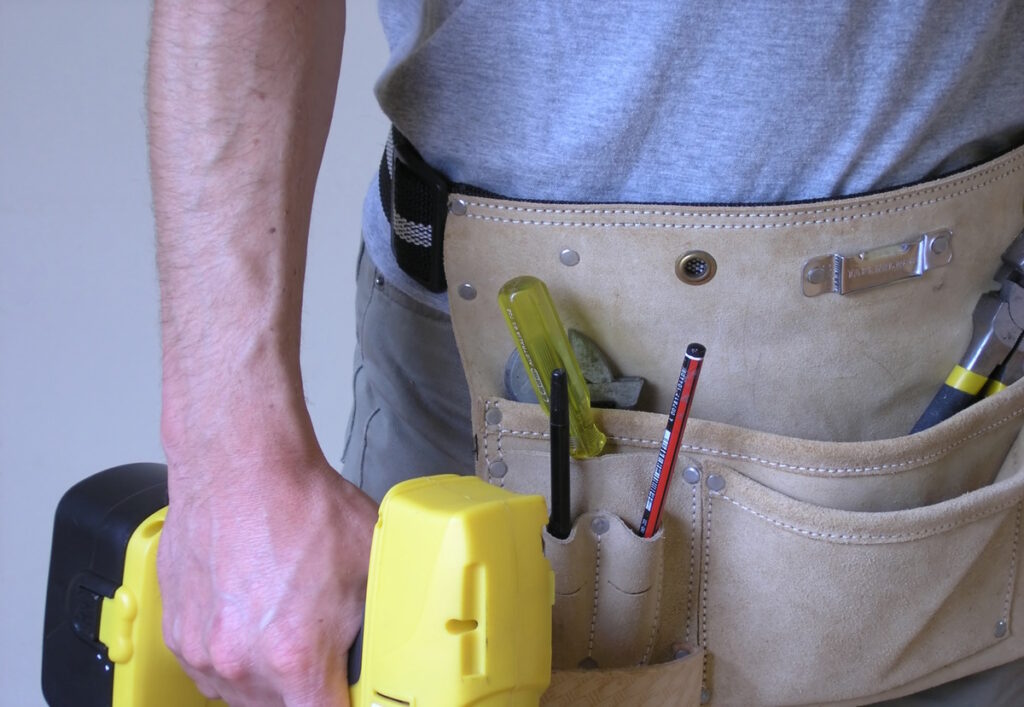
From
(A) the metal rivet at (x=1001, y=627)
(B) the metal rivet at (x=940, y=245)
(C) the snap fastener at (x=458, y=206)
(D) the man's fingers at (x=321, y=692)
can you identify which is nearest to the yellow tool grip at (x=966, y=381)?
(B) the metal rivet at (x=940, y=245)

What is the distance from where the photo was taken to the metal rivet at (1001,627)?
0.91 metres

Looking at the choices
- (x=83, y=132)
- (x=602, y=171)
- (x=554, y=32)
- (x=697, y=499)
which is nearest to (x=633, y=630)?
(x=697, y=499)

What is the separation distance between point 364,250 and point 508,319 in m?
0.39

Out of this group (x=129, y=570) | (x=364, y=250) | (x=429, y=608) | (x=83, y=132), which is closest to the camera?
(x=429, y=608)

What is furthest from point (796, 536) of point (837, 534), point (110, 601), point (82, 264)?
point (82, 264)

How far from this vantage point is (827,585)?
81 cm

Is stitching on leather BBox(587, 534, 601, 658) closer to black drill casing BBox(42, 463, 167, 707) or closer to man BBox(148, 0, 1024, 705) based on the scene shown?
man BBox(148, 0, 1024, 705)

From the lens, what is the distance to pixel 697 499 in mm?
812

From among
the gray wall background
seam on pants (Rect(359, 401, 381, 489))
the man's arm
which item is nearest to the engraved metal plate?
the man's arm

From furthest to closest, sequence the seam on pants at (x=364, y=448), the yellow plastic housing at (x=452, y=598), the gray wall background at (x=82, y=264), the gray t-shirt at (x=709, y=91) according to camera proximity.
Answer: the gray wall background at (x=82, y=264) < the seam on pants at (x=364, y=448) < the gray t-shirt at (x=709, y=91) < the yellow plastic housing at (x=452, y=598)

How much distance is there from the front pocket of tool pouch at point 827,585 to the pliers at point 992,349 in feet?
0.25

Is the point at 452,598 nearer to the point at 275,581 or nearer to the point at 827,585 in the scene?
the point at 275,581

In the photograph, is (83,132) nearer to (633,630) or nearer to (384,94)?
(384,94)

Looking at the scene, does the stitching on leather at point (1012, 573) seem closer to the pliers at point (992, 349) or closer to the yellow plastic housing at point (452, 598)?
the pliers at point (992, 349)
